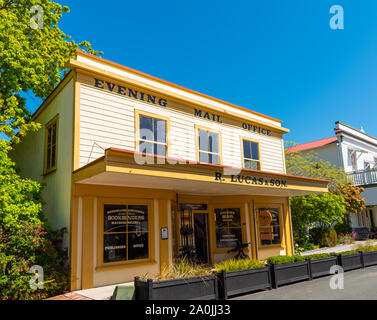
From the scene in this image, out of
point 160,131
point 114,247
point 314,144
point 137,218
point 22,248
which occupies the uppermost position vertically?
point 314,144

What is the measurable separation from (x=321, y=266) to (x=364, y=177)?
17.3m

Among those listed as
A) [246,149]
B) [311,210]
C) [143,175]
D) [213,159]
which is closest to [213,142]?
[213,159]

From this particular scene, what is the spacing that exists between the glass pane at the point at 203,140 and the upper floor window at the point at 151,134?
182 centimetres

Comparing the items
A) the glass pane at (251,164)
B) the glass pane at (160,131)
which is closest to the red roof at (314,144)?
the glass pane at (251,164)

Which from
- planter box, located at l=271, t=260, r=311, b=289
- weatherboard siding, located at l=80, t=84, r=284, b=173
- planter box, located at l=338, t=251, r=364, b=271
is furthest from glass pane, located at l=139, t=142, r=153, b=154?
planter box, located at l=338, t=251, r=364, b=271

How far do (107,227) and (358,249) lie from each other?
9.36 meters

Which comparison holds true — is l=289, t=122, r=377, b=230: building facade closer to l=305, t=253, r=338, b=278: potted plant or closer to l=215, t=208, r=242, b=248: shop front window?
l=215, t=208, r=242, b=248: shop front window

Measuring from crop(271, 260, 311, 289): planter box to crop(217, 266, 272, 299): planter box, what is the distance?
0.18 meters

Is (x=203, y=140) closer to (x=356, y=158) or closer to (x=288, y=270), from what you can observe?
(x=288, y=270)

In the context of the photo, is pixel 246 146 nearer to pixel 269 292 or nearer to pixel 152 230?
pixel 152 230

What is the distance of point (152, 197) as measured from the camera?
35.2 feet

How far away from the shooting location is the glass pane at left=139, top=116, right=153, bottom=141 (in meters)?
11.3

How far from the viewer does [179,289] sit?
6906 mm

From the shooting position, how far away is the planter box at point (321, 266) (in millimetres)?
9716
